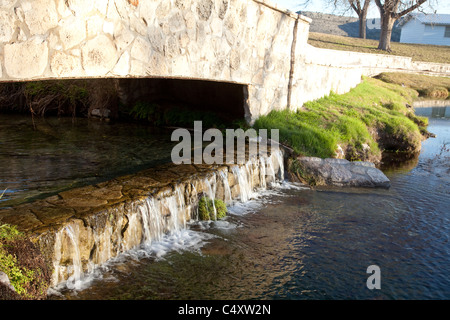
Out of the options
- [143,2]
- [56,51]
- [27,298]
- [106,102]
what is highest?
[143,2]

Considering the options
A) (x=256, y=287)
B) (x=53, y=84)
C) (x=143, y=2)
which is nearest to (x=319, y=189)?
(x=256, y=287)

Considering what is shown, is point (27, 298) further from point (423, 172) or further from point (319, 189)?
point (423, 172)

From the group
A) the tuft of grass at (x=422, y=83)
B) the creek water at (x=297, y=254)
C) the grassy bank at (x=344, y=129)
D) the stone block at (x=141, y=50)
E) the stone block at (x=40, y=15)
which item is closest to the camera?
the creek water at (x=297, y=254)

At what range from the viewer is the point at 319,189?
738cm

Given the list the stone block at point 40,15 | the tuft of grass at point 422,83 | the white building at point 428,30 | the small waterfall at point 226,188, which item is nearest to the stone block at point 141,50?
the stone block at point 40,15

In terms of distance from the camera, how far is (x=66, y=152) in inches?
293

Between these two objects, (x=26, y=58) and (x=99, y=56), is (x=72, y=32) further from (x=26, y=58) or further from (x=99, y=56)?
(x=26, y=58)

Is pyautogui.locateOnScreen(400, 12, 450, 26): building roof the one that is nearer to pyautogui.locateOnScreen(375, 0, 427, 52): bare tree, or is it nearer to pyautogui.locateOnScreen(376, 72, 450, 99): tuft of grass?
pyautogui.locateOnScreen(375, 0, 427, 52): bare tree

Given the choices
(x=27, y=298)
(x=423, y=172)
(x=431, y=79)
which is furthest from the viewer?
(x=431, y=79)

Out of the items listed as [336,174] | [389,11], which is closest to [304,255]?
[336,174]

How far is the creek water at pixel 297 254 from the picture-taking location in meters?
4.06

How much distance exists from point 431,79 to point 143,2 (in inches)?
971

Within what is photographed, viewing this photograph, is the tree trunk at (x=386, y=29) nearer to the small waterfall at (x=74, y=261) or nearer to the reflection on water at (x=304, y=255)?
the reflection on water at (x=304, y=255)

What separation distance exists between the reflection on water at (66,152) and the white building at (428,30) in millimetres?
40508
